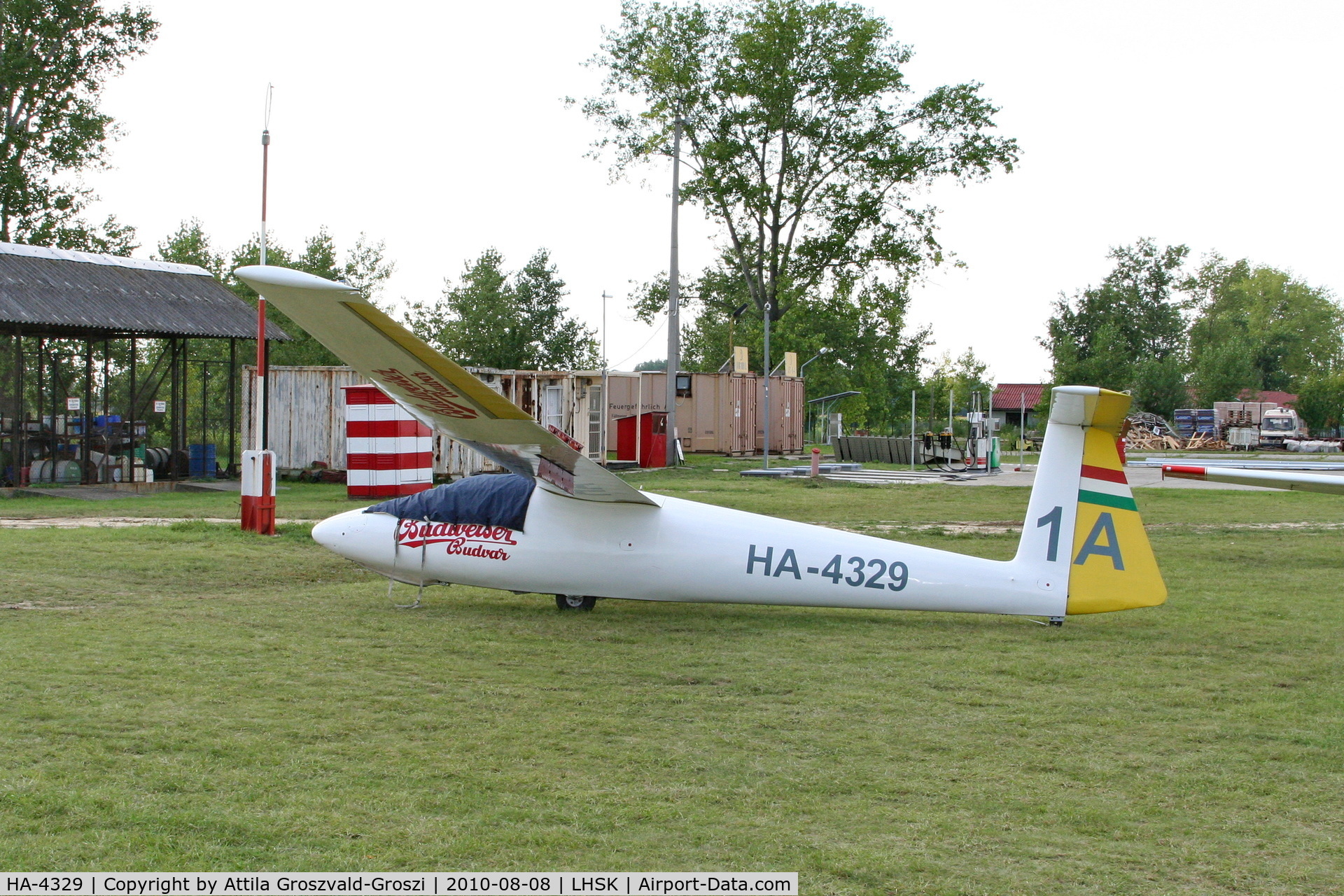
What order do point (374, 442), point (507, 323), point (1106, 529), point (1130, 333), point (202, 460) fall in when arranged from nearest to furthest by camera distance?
1. point (1106, 529)
2. point (374, 442)
3. point (202, 460)
4. point (507, 323)
5. point (1130, 333)

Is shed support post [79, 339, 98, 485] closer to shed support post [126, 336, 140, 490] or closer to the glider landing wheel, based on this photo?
shed support post [126, 336, 140, 490]

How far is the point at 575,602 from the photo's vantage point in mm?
9352

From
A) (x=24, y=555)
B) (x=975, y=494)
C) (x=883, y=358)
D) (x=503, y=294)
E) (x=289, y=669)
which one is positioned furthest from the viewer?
(x=883, y=358)

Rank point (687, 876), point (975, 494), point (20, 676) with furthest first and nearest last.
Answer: point (975, 494) → point (20, 676) → point (687, 876)

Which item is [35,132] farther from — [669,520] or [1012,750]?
[1012,750]

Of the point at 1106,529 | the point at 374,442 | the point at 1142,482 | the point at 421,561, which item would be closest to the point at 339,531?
the point at 421,561

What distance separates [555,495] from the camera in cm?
920

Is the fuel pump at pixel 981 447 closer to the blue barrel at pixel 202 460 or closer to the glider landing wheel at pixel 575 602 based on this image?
the blue barrel at pixel 202 460

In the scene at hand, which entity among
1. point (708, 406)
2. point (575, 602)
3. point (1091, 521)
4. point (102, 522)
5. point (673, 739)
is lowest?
point (673, 739)

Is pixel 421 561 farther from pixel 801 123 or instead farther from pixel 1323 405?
pixel 1323 405

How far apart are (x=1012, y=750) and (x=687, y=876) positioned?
2.32 m

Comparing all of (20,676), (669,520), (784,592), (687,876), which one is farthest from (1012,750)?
(20,676)

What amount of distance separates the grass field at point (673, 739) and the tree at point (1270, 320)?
99068 millimetres

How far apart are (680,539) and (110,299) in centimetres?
1874
